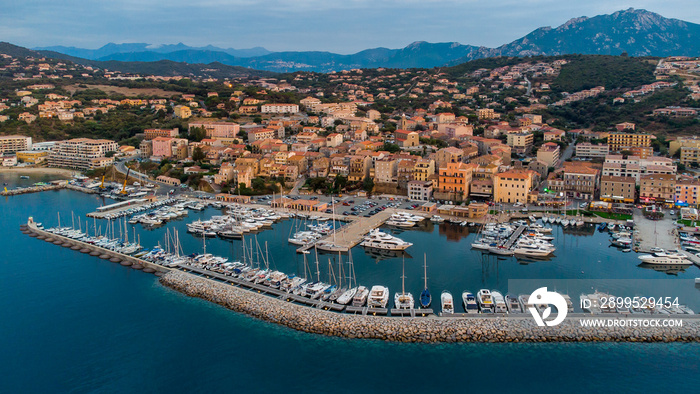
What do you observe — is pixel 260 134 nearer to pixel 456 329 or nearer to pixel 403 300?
pixel 403 300

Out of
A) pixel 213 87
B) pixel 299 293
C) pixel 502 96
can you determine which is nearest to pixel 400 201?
pixel 299 293

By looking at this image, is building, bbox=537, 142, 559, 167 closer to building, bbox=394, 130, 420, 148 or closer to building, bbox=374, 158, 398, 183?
building, bbox=394, 130, 420, 148

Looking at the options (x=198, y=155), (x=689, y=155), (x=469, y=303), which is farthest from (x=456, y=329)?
(x=198, y=155)

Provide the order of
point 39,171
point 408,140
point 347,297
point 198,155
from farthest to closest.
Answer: point 39,171
point 408,140
point 198,155
point 347,297

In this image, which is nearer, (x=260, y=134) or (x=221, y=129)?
(x=260, y=134)

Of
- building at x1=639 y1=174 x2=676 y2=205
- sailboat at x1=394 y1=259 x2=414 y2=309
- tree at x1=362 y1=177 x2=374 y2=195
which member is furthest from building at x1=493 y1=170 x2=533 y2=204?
sailboat at x1=394 y1=259 x2=414 y2=309

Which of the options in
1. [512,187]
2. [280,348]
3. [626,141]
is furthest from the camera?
[626,141]

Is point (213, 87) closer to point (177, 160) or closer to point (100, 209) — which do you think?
point (177, 160)
